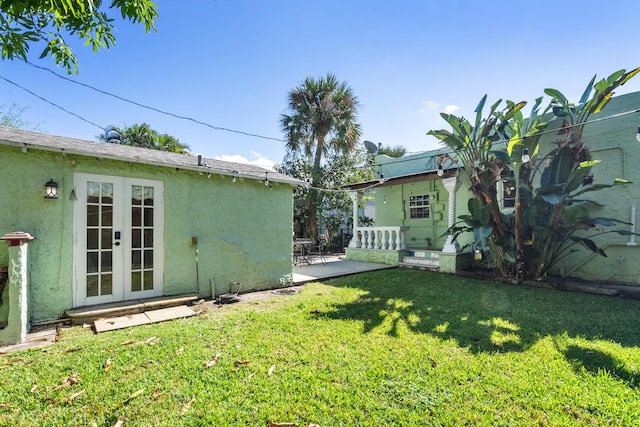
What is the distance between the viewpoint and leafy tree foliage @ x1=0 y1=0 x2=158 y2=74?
2703 millimetres

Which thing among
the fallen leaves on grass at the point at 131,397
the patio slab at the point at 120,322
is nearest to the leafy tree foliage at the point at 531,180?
the fallen leaves on grass at the point at 131,397

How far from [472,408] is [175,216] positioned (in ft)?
19.6

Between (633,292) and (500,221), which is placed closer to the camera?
(633,292)

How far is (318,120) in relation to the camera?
47.0ft

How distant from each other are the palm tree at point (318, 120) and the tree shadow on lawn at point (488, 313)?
353 inches

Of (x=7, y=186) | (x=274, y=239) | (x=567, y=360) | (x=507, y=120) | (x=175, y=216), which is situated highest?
(x=507, y=120)

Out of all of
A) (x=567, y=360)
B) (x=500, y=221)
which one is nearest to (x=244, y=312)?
(x=567, y=360)

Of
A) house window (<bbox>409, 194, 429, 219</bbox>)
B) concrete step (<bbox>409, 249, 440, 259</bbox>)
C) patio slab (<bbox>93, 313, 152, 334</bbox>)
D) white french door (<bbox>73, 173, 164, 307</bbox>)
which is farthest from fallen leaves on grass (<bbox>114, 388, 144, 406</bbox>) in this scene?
house window (<bbox>409, 194, 429, 219</bbox>)

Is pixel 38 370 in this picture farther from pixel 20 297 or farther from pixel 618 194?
pixel 618 194

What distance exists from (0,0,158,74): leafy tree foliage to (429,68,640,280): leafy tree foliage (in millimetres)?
7519

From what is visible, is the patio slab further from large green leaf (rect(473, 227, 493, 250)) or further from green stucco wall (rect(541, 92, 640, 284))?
green stucco wall (rect(541, 92, 640, 284))

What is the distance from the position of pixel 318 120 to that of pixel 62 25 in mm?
11705

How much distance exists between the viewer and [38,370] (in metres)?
3.19

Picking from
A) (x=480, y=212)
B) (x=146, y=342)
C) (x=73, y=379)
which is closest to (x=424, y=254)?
(x=480, y=212)
